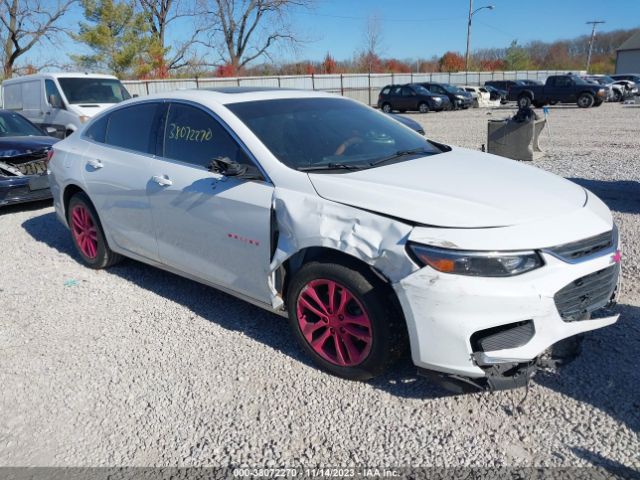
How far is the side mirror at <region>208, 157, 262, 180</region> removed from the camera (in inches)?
130

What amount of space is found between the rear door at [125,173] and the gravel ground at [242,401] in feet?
1.92

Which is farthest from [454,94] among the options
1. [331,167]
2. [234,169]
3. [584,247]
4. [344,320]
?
[344,320]

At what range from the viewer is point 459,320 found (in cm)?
256

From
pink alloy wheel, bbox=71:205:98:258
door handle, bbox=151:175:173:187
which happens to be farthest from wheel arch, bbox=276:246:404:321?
pink alloy wheel, bbox=71:205:98:258

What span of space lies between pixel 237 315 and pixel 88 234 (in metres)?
1.99

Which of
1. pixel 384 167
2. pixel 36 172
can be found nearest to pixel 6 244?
pixel 36 172

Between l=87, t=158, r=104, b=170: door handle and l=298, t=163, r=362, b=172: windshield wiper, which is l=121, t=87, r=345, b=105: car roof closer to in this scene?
l=87, t=158, r=104, b=170: door handle

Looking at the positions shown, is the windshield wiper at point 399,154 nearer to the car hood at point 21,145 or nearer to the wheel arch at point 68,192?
the wheel arch at point 68,192

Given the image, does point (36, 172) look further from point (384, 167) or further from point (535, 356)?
point (535, 356)

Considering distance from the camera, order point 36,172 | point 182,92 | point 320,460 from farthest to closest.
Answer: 1. point 36,172
2. point 182,92
3. point 320,460

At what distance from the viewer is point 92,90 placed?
41.7ft

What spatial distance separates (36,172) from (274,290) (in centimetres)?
577

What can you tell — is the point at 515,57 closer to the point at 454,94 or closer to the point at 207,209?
the point at 454,94

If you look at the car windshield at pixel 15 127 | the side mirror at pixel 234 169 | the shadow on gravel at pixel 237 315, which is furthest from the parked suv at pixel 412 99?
the side mirror at pixel 234 169
